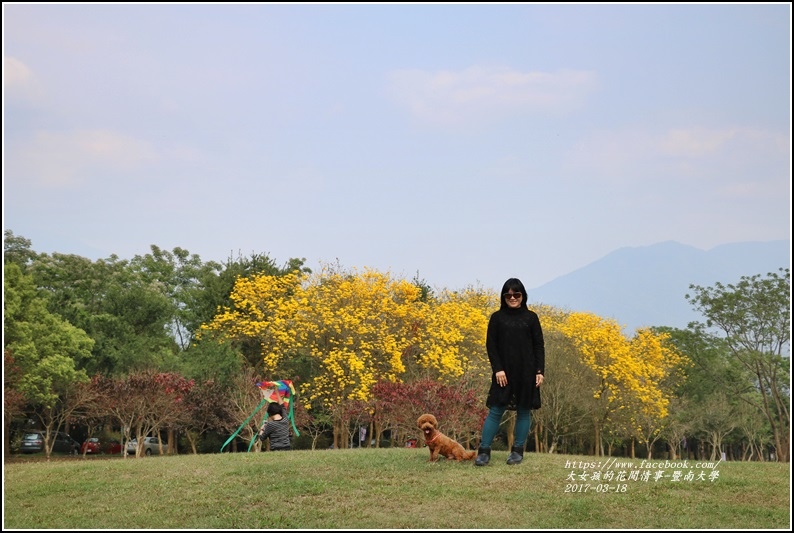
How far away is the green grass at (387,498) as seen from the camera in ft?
30.5

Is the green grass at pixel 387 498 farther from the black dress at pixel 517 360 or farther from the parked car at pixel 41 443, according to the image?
the parked car at pixel 41 443

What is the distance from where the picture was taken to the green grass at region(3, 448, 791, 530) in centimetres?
929

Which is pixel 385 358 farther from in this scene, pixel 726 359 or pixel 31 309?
pixel 726 359

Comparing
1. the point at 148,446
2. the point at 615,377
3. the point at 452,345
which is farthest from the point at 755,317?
the point at 148,446

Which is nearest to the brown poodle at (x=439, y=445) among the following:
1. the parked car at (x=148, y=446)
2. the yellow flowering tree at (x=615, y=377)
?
the yellow flowering tree at (x=615, y=377)

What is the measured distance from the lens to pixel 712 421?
4491cm

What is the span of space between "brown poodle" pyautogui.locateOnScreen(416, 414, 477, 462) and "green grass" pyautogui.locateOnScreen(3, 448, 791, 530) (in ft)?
0.52

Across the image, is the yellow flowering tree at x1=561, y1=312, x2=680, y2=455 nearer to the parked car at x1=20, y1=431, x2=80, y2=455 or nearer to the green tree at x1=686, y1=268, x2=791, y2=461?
the green tree at x1=686, y1=268, x2=791, y2=461

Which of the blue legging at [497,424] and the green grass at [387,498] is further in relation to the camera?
the blue legging at [497,424]

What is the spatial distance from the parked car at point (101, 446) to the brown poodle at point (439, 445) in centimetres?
2677

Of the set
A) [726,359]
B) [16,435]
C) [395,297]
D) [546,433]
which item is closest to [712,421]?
[726,359]

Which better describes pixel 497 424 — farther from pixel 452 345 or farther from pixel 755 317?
pixel 755 317

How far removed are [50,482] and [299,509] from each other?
4.40m

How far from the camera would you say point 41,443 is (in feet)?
112
